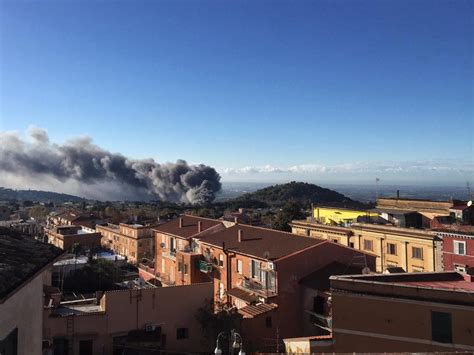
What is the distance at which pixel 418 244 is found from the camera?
2964cm

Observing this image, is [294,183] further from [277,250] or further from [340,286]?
[340,286]

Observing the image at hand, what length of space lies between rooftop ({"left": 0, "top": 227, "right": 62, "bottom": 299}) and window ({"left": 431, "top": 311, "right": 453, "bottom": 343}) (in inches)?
343

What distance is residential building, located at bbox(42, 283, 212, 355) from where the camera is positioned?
1641 centimetres

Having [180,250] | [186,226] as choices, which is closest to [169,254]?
[186,226]

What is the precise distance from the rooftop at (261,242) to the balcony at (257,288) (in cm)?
145

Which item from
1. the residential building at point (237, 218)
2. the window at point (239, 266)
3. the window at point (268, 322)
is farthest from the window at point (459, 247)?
the residential building at point (237, 218)

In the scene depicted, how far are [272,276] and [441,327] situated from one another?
1224 cm

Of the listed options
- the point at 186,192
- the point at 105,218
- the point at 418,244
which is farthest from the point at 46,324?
the point at 186,192

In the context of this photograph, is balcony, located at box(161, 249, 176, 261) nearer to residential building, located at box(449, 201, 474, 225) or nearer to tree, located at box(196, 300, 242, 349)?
tree, located at box(196, 300, 242, 349)

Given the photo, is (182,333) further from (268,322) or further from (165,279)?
(165,279)

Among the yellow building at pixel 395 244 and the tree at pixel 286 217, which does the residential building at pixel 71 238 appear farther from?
the yellow building at pixel 395 244

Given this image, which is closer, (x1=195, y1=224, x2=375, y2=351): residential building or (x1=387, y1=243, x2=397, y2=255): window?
(x1=195, y1=224, x2=375, y2=351): residential building

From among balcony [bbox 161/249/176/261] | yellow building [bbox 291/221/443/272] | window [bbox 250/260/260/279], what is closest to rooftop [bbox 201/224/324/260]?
window [bbox 250/260/260/279]

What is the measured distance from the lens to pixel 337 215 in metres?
44.2
